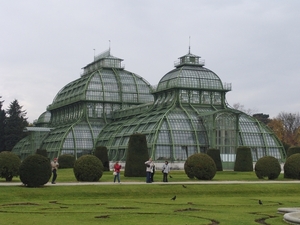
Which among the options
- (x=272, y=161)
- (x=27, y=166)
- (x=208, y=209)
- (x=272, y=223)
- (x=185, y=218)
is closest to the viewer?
(x=272, y=223)

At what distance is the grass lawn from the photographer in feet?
75.0

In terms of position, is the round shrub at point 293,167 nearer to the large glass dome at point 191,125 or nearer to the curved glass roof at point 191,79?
the large glass dome at point 191,125

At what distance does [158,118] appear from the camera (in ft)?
260

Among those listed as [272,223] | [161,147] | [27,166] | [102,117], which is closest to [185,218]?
[272,223]

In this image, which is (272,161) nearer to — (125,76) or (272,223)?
(272,223)

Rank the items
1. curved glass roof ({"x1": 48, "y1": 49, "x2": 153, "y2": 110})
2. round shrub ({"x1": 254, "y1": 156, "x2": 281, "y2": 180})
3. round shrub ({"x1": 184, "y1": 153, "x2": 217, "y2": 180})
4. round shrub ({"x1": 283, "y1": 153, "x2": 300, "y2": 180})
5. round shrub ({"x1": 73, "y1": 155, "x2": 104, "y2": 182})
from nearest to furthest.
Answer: round shrub ({"x1": 73, "y1": 155, "x2": 104, "y2": 182}) < round shrub ({"x1": 184, "y1": 153, "x2": 217, "y2": 180}) < round shrub ({"x1": 254, "y1": 156, "x2": 281, "y2": 180}) < round shrub ({"x1": 283, "y1": 153, "x2": 300, "y2": 180}) < curved glass roof ({"x1": 48, "y1": 49, "x2": 153, "y2": 110})

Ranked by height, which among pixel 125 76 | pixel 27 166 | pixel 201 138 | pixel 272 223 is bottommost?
pixel 272 223

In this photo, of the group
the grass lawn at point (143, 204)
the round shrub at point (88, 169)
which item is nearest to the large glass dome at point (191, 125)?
the round shrub at point (88, 169)

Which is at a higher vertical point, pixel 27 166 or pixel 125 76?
pixel 125 76

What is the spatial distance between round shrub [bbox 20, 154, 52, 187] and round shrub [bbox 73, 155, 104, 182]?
526 centimetres

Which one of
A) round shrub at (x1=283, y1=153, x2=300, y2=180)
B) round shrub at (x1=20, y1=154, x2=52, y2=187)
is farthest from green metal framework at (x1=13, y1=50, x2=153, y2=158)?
round shrub at (x1=20, y1=154, x2=52, y2=187)

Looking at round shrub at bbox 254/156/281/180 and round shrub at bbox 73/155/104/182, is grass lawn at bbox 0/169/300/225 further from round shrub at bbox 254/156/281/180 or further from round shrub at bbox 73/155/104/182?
round shrub at bbox 254/156/281/180

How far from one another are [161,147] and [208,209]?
48.1 meters

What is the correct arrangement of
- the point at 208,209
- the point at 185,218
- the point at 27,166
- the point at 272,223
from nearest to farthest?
the point at 272,223 → the point at 185,218 → the point at 208,209 → the point at 27,166
